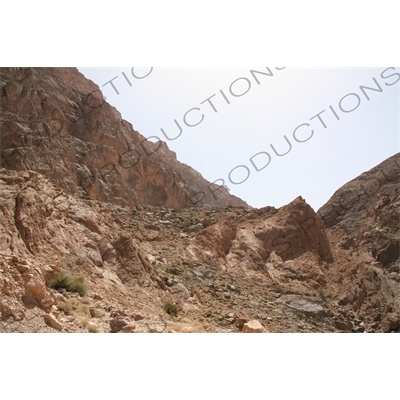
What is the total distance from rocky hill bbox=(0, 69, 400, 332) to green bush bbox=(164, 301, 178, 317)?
0.23 metres

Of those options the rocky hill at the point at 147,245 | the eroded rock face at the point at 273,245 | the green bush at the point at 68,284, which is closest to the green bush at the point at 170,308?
the rocky hill at the point at 147,245

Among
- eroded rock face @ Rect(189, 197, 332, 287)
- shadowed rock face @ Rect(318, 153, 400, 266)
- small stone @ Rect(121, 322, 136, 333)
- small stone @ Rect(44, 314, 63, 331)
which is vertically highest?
small stone @ Rect(44, 314, 63, 331)

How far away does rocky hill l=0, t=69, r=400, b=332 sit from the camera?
28.1ft

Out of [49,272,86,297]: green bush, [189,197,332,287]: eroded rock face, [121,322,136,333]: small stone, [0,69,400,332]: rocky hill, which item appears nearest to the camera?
[121,322,136,333]: small stone

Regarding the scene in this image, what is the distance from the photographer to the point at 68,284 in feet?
28.0

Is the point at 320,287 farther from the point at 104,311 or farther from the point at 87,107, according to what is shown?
the point at 87,107

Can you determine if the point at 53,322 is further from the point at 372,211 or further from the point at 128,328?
the point at 372,211

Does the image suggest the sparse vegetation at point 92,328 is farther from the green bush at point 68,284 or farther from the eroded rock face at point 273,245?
the eroded rock face at point 273,245

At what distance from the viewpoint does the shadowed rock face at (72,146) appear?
18469 mm

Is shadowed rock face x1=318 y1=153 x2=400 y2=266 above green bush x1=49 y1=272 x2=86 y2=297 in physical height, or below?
below

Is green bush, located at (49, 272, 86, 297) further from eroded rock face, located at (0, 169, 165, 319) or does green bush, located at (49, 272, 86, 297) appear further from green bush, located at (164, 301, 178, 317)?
green bush, located at (164, 301, 178, 317)

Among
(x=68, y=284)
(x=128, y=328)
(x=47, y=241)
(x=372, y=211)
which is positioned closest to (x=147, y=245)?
(x=47, y=241)

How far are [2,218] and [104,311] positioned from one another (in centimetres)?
357

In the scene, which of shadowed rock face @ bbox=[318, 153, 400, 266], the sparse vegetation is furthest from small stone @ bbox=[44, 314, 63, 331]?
shadowed rock face @ bbox=[318, 153, 400, 266]
